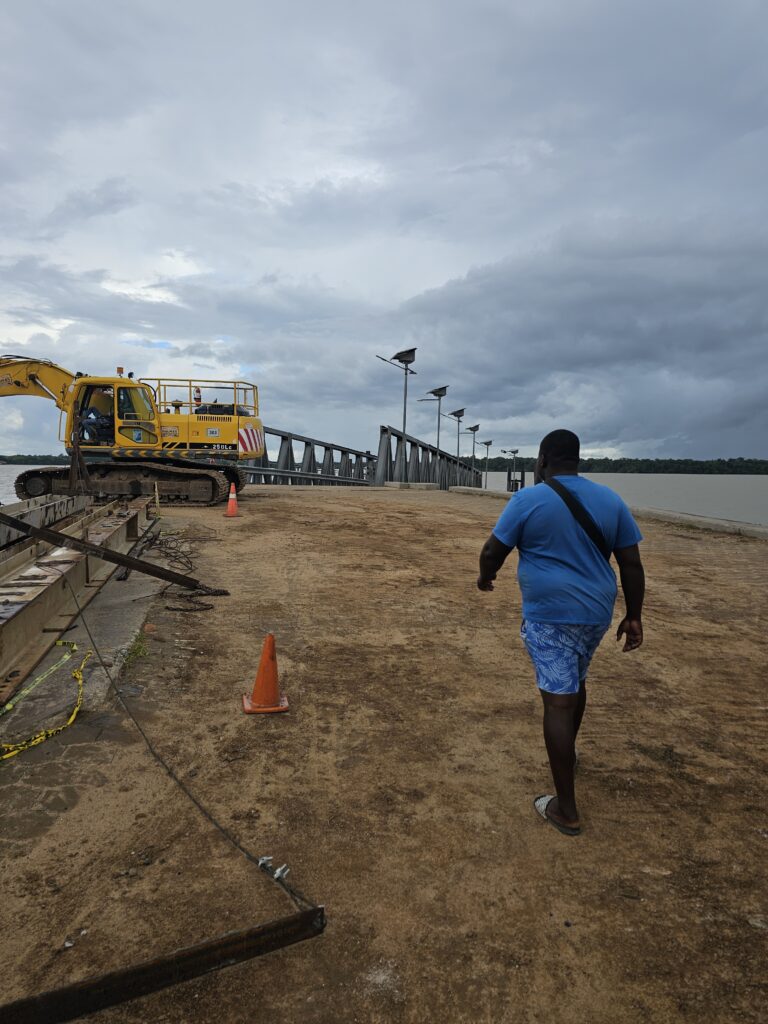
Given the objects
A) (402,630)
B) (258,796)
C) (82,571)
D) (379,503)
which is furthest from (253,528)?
(258,796)

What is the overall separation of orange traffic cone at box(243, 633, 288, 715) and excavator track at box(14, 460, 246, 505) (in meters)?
12.6

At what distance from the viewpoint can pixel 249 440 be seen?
16.7 meters

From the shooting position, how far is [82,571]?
18.5 feet

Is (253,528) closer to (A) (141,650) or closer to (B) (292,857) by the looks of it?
(A) (141,650)

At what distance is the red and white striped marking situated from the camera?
16.4 metres

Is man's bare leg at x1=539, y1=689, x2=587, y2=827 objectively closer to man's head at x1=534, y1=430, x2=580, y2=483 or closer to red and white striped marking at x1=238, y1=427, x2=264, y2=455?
man's head at x1=534, y1=430, x2=580, y2=483

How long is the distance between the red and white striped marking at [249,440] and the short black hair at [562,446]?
46.9 ft

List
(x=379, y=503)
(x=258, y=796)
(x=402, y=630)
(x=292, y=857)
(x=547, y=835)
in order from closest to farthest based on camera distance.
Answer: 1. (x=292, y=857)
2. (x=547, y=835)
3. (x=258, y=796)
4. (x=402, y=630)
5. (x=379, y=503)

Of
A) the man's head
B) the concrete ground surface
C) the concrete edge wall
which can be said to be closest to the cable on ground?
the concrete ground surface

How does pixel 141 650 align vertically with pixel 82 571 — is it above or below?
below

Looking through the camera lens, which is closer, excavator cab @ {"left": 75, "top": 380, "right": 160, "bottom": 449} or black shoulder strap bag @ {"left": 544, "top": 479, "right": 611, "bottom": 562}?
black shoulder strap bag @ {"left": 544, "top": 479, "right": 611, "bottom": 562}

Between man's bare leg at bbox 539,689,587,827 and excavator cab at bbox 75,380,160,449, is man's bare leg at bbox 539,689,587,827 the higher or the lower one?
the lower one

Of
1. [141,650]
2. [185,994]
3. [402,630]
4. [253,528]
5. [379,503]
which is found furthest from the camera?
[379,503]

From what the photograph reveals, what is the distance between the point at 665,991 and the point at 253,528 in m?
10.1
